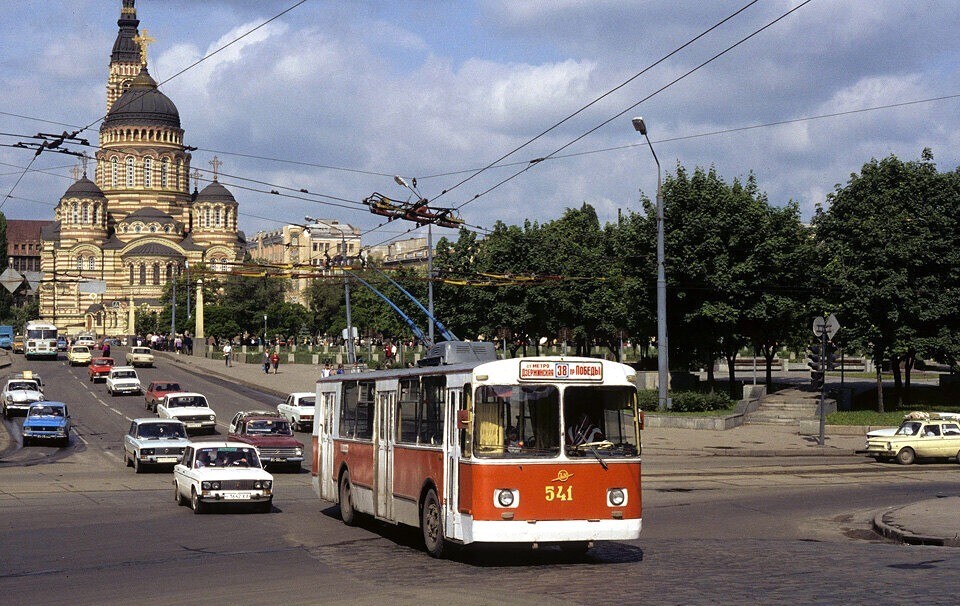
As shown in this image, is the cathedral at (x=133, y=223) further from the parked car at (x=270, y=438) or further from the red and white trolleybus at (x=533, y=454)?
the red and white trolleybus at (x=533, y=454)

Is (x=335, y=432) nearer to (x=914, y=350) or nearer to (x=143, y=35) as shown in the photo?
(x=914, y=350)

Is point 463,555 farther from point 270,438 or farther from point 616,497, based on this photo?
point 270,438

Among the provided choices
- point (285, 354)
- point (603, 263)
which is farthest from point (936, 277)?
point (285, 354)

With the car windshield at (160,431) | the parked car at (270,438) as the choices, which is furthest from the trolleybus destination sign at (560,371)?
the car windshield at (160,431)

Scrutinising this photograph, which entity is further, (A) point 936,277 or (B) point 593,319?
(B) point 593,319

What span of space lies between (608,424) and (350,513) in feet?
21.2

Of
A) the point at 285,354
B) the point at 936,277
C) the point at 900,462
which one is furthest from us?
the point at 285,354

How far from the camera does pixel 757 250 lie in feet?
159

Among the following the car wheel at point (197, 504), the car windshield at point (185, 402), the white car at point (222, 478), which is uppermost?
the car windshield at point (185, 402)

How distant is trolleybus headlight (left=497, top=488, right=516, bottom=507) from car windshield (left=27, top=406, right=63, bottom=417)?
1190 inches

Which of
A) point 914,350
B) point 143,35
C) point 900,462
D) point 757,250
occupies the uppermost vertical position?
point 143,35

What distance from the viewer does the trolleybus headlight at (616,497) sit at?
49.6ft

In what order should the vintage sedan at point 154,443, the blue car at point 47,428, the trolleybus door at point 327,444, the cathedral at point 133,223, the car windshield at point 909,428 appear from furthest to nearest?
the cathedral at point 133,223 → the blue car at point 47,428 → the car windshield at point 909,428 → the vintage sedan at point 154,443 → the trolleybus door at point 327,444

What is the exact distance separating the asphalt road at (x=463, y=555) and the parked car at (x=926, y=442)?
5656mm
